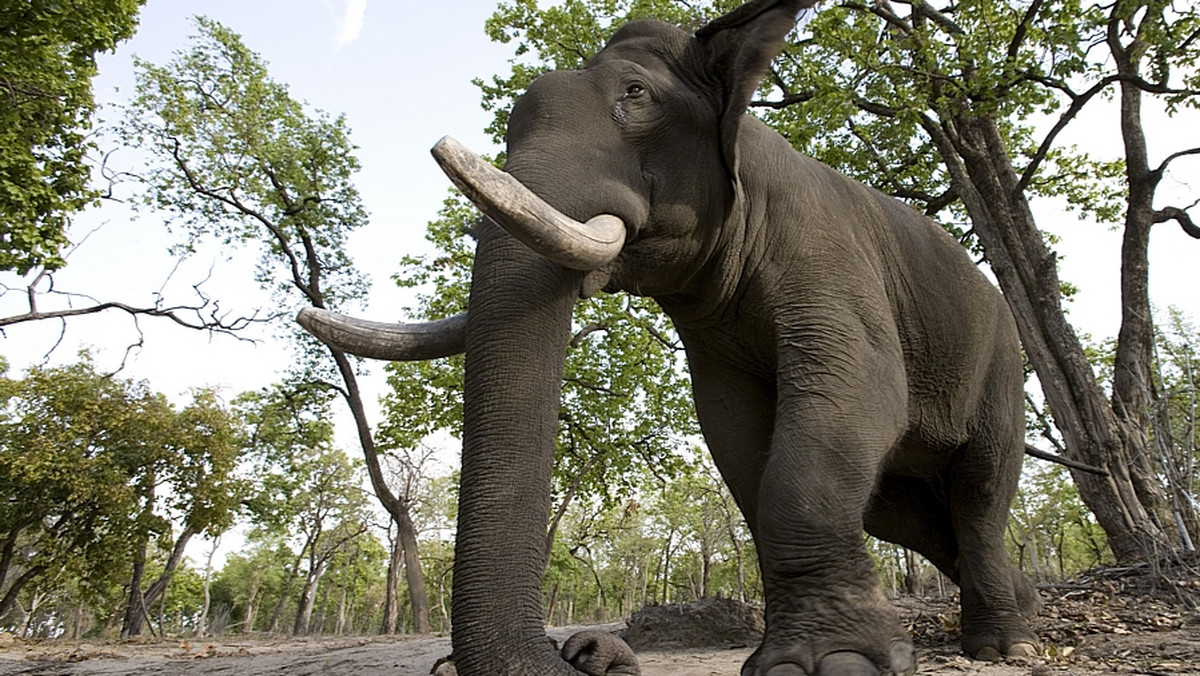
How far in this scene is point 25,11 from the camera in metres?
8.66

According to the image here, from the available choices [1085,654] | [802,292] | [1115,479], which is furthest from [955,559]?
[1115,479]

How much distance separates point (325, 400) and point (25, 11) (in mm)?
13651

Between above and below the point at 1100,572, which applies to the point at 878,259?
above

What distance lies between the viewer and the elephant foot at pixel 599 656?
212cm

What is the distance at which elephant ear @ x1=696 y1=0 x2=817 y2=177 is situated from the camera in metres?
2.95

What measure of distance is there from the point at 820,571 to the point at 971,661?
1908 millimetres

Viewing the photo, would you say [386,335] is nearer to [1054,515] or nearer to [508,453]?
[508,453]

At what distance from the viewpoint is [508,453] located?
228 cm

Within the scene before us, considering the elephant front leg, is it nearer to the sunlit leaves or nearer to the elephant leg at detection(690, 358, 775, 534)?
the elephant leg at detection(690, 358, 775, 534)

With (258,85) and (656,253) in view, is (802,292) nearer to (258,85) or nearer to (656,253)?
(656,253)

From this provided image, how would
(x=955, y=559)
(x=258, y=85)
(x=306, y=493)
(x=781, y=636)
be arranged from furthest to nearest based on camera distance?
1. (x=306, y=493)
2. (x=258, y=85)
3. (x=955, y=559)
4. (x=781, y=636)

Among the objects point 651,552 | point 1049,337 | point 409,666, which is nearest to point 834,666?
point 409,666

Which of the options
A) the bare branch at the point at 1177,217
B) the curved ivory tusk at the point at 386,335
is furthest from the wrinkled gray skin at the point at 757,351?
the bare branch at the point at 1177,217

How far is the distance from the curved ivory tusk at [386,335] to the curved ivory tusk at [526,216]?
0.56 m
